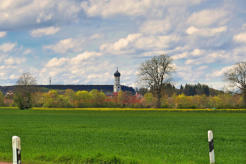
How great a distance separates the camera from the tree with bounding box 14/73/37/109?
301 ft

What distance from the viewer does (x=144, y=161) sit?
41.6 ft

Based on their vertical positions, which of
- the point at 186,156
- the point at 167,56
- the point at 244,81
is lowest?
the point at 186,156

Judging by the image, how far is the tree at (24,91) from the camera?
91875 mm

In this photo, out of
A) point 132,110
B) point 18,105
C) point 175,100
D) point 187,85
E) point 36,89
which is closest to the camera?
point 132,110

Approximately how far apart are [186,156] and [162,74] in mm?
68749

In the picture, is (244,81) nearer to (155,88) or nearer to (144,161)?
(155,88)

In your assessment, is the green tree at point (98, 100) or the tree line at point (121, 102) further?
the green tree at point (98, 100)

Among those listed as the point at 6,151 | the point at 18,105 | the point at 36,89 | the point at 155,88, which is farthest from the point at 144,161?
the point at 36,89

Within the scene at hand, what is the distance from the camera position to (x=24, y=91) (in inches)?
3939

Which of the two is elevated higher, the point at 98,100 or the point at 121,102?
the point at 98,100

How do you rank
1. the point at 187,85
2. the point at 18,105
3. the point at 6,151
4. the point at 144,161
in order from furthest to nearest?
the point at 187,85 → the point at 18,105 → the point at 6,151 → the point at 144,161

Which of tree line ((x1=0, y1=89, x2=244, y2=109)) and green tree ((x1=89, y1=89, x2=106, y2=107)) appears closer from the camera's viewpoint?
tree line ((x1=0, y1=89, x2=244, y2=109))

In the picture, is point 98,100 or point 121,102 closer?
point 98,100

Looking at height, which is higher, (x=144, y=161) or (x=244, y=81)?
(x=244, y=81)
